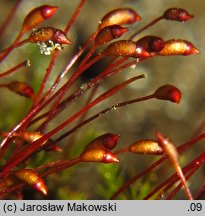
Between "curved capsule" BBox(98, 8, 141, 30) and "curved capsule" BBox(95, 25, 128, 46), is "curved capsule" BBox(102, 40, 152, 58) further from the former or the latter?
"curved capsule" BBox(98, 8, 141, 30)

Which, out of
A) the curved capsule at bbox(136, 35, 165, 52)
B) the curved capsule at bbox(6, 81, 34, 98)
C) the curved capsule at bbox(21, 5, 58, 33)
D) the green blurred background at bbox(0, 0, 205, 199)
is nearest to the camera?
the curved capsule at bbox(136, 35, 165, 52)

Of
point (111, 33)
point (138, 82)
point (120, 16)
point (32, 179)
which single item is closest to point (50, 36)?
point (111, 33)

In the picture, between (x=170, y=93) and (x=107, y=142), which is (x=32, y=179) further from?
(x=170, y=93)

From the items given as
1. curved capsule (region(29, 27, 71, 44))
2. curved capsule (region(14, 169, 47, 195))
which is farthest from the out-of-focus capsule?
curved capsule (region(29, 27, 71, 44))

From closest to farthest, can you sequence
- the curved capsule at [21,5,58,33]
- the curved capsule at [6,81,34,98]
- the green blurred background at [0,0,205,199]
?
1. the curved capsule at [21,5,58,33]
2. the curved capsule at [6,81,34,98]
3. the green blurred background at [0,0,205,199]

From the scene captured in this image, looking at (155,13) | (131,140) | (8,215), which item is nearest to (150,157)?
(131,140)

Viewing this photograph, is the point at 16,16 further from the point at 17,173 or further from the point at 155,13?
the point at 17,173
